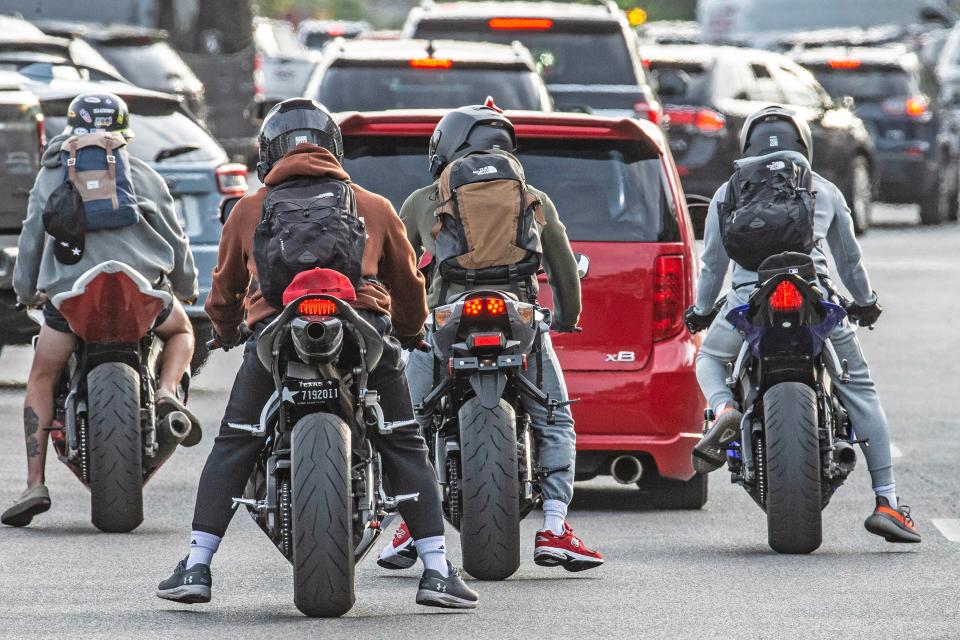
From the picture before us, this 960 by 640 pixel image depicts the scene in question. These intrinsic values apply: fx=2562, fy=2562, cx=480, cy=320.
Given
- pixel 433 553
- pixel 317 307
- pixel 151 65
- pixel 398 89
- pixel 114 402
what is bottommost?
pixel 151 65

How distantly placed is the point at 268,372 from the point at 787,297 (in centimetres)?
221

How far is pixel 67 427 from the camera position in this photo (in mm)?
9273

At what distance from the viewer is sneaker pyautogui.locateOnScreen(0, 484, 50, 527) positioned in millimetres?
9367

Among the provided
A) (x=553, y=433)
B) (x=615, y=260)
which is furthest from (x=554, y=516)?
(x=615, y=260)

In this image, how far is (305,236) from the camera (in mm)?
7098

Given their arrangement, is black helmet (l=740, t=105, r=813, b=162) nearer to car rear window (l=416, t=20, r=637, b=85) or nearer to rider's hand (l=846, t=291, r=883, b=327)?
rider's hand (l=846, t=291, r=883, b=327)

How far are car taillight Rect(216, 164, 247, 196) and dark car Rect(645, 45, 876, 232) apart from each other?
901 centimetres

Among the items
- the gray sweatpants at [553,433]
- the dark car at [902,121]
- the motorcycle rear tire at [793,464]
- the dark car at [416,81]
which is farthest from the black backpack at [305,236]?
the dark car at [902,121]

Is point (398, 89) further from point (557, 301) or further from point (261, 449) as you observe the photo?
point (261, 449)

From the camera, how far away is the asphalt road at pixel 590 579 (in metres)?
7.23

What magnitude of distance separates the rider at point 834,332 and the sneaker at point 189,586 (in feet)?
7.45

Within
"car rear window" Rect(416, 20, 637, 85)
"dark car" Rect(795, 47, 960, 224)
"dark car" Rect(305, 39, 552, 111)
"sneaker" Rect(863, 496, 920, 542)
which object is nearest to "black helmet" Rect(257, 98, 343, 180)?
"sneaker" Rect(863, 496, 920, 542)

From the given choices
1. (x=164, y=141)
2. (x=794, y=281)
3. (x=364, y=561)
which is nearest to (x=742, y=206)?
(x=794, y=281)

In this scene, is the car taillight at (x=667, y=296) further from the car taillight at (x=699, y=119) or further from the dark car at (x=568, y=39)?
the car taillight at (x=699, y=119)
